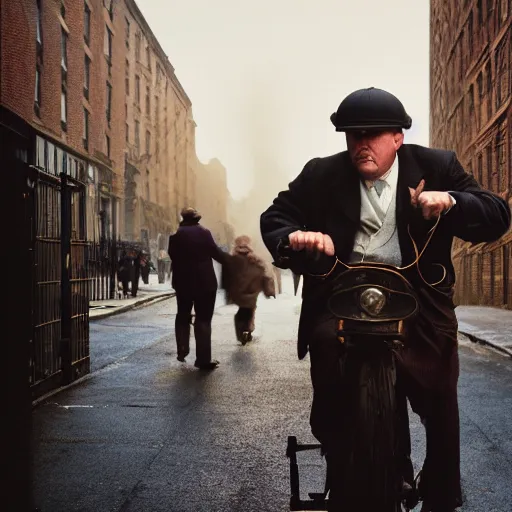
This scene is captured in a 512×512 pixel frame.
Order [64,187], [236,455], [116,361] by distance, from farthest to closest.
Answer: [116,361], [64,187], [236,455]

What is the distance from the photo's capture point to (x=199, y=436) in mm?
5332

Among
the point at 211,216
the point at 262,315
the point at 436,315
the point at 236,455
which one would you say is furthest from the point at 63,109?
the point at 211,216

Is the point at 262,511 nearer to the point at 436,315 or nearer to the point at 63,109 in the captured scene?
the point at 436,315

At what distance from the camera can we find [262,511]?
3646mm

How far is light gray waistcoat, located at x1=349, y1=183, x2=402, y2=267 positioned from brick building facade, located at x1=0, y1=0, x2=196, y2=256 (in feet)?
5.53

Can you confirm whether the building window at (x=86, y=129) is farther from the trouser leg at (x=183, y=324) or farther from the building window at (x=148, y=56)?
the trouser leg at (x=183, y=324)

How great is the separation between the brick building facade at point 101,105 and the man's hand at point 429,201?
1915mm

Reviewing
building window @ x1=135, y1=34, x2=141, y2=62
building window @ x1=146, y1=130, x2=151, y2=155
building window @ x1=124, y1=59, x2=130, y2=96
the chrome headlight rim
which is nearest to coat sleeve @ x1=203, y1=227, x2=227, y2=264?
the chrome headlight rim

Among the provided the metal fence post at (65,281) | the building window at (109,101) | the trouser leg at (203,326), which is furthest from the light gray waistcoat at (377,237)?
the building window at (109,101)

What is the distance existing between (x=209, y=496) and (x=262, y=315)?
555 inches

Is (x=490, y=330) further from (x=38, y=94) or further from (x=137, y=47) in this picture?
(x=137, y=47)

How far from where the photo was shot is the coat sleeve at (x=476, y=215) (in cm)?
259

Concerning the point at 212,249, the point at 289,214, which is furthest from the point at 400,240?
the point at 212,249

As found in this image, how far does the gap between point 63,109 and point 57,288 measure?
85.5 ft
